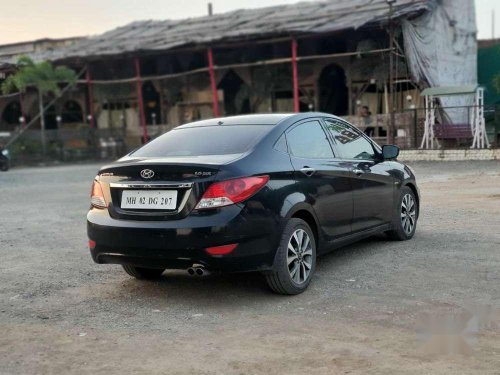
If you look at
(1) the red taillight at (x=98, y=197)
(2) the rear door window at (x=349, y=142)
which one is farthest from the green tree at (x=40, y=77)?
(1) the red taillight at (x=98, y=197)

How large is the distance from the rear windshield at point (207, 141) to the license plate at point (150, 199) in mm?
589

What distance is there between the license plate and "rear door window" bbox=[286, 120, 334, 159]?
123cm

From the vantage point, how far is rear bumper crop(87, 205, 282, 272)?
4648mm

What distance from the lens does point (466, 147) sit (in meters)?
18.7

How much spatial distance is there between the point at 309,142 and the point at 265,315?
1858 mm

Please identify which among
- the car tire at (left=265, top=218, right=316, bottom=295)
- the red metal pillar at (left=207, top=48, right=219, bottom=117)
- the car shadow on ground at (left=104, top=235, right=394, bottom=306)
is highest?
the red metal pillar at (left=207, top=48, right=219, bottom=117)

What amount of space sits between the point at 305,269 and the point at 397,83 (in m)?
18.9

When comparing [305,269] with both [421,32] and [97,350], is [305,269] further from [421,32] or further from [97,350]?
[421,32]

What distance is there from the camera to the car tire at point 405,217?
7.00 meters

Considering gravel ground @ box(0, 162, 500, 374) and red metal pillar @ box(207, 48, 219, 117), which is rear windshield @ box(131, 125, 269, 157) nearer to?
gravel ground @ box(0, 162, 500, 374)

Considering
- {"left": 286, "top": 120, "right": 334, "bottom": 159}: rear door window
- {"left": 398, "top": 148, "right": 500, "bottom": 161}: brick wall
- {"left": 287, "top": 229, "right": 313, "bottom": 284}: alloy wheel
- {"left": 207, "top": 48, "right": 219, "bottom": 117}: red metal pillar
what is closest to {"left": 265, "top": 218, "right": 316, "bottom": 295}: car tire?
{"left": 287, "top": 229, "right": 313, "bottom": 284}: alloy wheel

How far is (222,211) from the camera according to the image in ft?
15.3

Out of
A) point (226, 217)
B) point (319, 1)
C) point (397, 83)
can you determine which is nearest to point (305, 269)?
point (226, 217)

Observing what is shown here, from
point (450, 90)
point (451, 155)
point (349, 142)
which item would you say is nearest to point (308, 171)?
point (349, 142)
